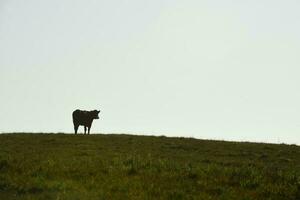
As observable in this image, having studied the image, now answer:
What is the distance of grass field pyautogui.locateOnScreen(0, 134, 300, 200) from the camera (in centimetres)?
1636

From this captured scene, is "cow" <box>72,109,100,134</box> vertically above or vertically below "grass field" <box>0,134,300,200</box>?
above

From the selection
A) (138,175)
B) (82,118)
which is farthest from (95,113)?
(138,175)

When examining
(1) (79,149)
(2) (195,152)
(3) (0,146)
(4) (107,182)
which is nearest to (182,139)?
(2) (195,152)

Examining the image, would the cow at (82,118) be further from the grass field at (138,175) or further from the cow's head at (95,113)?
the grass field at (138,175)

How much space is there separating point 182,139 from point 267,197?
19.9m

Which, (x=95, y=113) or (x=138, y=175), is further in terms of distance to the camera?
(x=95, y=113)

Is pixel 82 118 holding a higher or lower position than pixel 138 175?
higher

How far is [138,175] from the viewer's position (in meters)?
19.4

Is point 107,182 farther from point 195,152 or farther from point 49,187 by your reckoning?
point 195,152

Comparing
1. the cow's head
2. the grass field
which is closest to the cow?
the cow's head

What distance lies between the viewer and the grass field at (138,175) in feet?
53.7

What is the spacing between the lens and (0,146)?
30188 mm

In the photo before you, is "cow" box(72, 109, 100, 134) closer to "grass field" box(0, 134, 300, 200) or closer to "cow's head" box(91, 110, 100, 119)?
"cow's head" box(91, 110, 100, 119)

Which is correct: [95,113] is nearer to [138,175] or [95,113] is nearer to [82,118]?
[82,118]
